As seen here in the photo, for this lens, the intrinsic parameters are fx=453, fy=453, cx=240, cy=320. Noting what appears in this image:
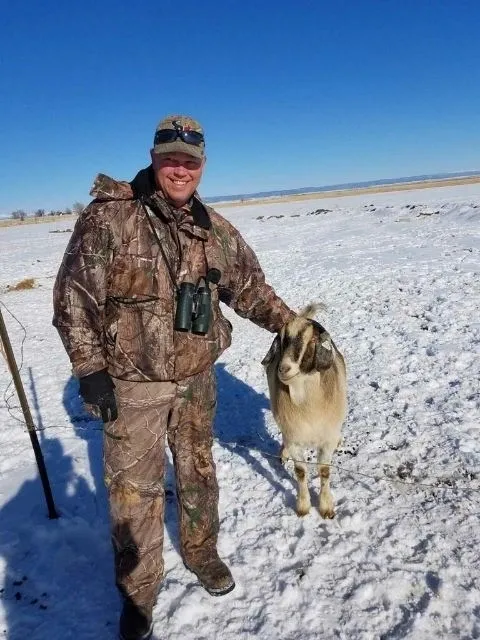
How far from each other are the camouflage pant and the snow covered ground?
0.35 m

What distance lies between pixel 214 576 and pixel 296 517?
0.95 m

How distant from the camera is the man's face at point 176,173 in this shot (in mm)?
2457

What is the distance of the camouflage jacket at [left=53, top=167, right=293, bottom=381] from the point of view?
236 centimetres

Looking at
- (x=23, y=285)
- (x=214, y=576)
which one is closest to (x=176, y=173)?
(x=214, y=576)

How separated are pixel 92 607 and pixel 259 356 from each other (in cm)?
483

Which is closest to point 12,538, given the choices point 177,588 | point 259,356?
point 177,588

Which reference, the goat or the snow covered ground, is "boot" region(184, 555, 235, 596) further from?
the goat

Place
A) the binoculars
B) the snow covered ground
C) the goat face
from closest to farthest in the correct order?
the binoculars → the snow covered ground → the goat face

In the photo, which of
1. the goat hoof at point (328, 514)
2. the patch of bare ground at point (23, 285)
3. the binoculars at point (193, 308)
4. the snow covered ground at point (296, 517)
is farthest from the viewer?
the patch of bare ground at point (23, 285)

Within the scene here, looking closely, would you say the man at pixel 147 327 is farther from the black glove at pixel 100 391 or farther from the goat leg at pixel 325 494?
the goat leg at pixel 325 494

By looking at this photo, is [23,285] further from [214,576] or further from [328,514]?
[214,576]

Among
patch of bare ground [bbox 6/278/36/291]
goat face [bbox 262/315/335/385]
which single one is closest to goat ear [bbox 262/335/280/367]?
goat face [bbox 262/315/335/385]

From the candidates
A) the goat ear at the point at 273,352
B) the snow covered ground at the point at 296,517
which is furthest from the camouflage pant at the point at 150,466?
the goat ear at the point at 273,352

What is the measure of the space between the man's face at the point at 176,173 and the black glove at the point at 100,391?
105 centimetres
